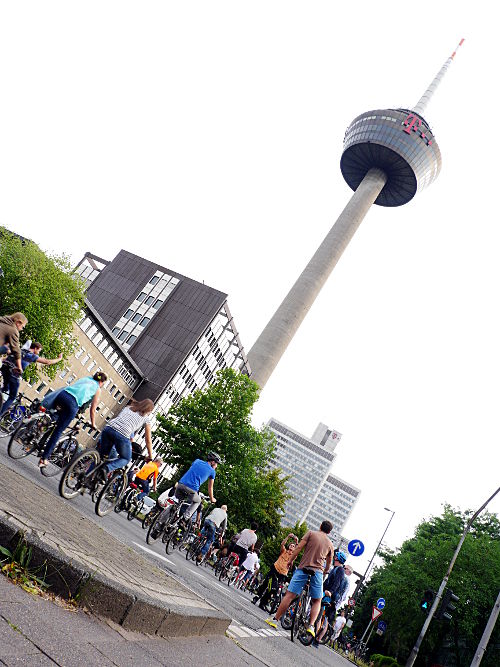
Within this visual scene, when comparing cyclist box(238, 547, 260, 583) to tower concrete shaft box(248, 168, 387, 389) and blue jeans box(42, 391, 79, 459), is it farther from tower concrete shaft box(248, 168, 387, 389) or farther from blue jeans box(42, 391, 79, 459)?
tower concrete shaft box(248, 168, 387, 389)

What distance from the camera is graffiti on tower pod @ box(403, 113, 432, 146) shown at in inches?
2840

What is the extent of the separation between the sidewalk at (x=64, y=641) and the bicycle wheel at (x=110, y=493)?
482 cm

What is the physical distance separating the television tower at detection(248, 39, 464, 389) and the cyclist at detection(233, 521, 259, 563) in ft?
117

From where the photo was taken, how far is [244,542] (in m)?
14.6

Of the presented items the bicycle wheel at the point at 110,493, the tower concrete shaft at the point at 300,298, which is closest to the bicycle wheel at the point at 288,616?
the bicycle wheel at the point at 110,493

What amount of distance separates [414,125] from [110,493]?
75353 millimetres

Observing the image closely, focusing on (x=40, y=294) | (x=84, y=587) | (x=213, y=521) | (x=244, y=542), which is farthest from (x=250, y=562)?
(x=40, y=294)

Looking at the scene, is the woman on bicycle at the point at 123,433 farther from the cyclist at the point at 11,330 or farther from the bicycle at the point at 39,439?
the cyclist at the point at 11,330

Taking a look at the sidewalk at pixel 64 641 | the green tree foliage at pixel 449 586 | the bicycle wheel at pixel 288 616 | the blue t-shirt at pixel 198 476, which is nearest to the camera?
the sidewalk at pixel 64 641

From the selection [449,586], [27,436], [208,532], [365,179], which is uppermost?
[365,179]

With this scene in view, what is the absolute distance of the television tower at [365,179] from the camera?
54.0 metres

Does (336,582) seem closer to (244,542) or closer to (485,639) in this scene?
(244,542)

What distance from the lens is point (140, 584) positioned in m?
3.54

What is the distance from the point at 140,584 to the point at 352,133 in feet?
273
